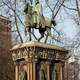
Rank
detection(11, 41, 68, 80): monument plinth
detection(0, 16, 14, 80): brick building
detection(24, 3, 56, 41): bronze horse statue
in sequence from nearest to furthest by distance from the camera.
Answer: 1. detection(11, 41, 68, 80): monument plinth
2. detection(24, 3, 56, 41): bronze horse statue
3. detection(0, 16, 14, 80): brick building

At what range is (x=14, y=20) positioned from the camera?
28.8 metres

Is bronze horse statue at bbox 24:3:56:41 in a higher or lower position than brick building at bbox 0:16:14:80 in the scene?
higher

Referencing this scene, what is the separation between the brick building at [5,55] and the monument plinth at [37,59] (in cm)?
1834

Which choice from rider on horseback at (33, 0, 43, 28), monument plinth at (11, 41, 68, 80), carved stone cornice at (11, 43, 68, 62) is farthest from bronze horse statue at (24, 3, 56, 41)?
carved stone cornice at (11, 43, 68, 62)

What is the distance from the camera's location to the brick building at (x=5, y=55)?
3952cm

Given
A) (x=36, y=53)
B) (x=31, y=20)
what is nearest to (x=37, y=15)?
(x=31, y=20)

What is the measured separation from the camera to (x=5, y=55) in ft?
143

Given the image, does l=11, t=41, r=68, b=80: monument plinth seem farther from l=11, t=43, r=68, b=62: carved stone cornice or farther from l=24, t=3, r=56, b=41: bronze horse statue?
l=24, t=3, r=56, b=41: bronze horse statue

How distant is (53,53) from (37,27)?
1386mm

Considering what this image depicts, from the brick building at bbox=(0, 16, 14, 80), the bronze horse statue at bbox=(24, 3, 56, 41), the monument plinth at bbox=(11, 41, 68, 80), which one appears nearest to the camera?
the monument plinth at bbox=(11, 41, 68, 80)

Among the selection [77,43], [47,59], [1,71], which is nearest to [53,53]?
[47,59]

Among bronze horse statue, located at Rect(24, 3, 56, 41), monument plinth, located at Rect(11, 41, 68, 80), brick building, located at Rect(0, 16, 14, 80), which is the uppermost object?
bronze horse statue, located at Rect(24, 3, 56, 41)

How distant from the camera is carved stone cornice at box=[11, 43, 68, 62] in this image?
62.1 ft

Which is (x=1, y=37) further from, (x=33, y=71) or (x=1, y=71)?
(x=33, y=71)
